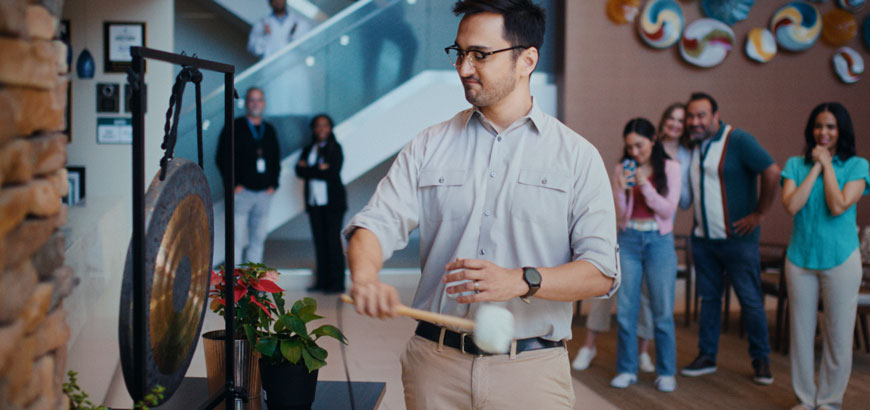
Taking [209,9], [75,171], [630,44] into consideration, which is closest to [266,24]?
[209,9]

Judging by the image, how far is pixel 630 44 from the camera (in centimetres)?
664

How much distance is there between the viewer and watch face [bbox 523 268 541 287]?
63.9 inches

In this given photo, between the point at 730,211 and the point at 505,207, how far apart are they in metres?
2.88

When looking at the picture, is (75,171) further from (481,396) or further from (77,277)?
(481,396)

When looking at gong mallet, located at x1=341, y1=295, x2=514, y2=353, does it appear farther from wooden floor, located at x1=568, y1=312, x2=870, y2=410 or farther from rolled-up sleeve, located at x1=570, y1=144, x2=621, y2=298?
wooden floor, located at x1=568, y1=312, x2=870, y2=410

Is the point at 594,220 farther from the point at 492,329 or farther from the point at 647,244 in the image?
the point at 647,244

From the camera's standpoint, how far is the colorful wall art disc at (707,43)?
260 inches

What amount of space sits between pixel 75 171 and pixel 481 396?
176 inches

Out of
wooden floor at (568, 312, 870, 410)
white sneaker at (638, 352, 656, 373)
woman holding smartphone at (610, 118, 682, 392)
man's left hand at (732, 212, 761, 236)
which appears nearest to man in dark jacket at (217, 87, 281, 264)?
wooden floor at (568, 312, 870, 410)

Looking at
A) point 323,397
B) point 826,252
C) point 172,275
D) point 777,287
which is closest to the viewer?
point 172,275

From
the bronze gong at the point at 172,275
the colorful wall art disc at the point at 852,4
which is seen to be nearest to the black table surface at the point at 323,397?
the bronze gong at the point at 172,275

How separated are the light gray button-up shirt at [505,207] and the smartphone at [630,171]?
2452 mm

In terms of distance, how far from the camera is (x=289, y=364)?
2102 millimetres

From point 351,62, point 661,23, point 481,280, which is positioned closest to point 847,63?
point 661,23
